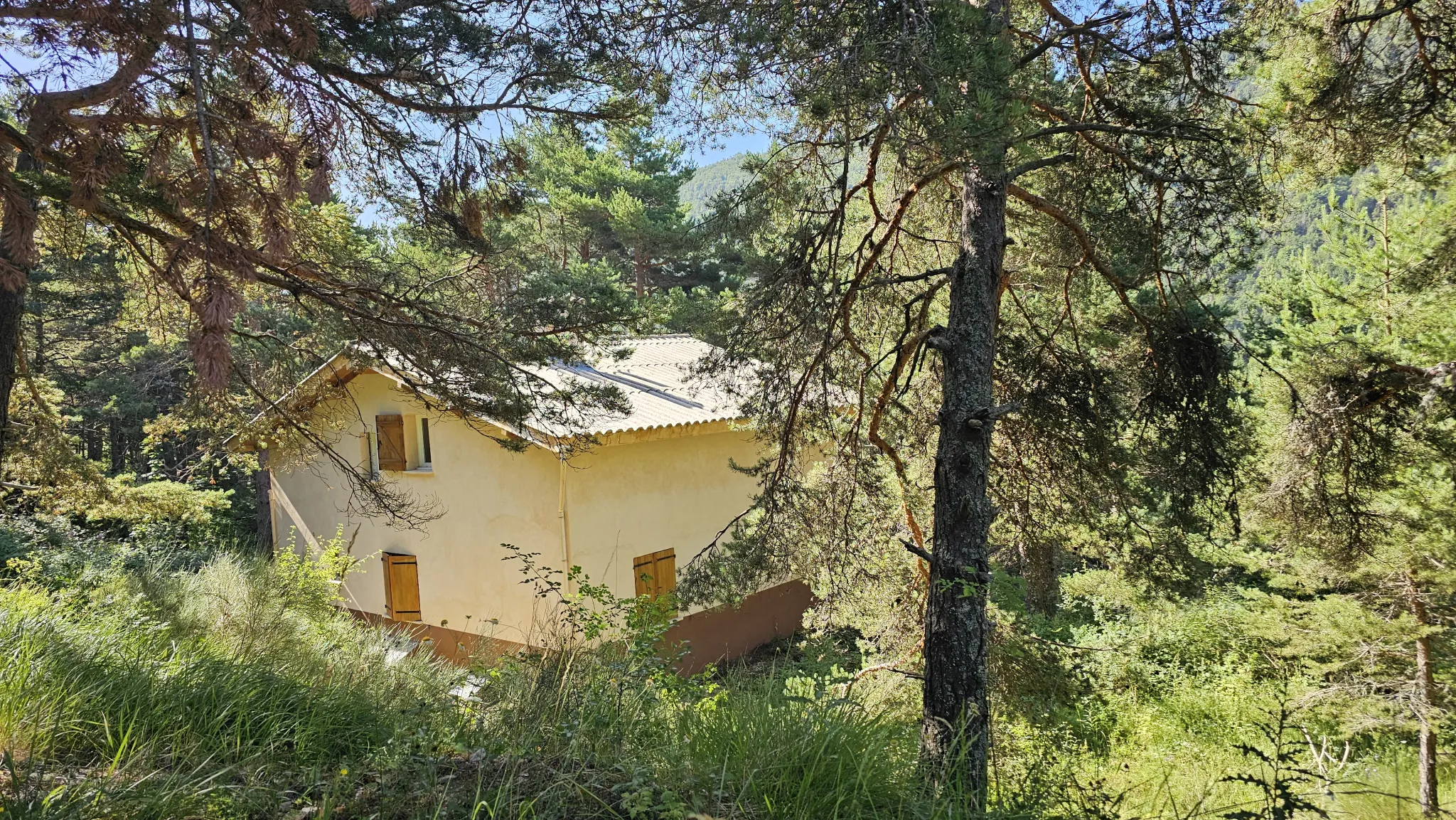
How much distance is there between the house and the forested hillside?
320 cm

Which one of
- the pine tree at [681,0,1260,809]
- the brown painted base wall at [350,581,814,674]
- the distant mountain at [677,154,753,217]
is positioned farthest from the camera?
the brown painted base wall at [350,581,814,674]

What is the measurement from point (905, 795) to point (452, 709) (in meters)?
2.17

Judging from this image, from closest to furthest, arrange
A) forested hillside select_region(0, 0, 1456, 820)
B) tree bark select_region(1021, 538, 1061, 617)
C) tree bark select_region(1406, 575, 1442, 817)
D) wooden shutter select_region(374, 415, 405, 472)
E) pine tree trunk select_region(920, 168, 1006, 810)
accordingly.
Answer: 1. forested hillside select_region(0, 0, 1456, 820)
2. pine tree trunk select_region(920, 168, 1006, 810)
3. tree bark select_region(1406, 575, 1442, 817)
4. wooden shutter select_region(374, 415, 405, 472)
5. tree bark select_region(1021, 538, 1061, 617)

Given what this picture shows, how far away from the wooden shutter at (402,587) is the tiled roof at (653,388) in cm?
382

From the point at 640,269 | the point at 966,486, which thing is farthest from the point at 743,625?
the point at 640,269

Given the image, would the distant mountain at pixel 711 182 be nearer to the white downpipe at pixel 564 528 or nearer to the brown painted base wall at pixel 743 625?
the white downpipe at pixel 564 528

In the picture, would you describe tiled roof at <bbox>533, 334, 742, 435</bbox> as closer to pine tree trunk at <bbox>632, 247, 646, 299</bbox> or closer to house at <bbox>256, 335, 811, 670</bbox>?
house at <bbox>256, 335, 811, 670</bbox>

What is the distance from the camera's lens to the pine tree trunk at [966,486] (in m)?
4.28

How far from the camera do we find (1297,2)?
5410 millimetres

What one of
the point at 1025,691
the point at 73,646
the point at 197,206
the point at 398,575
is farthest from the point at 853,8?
the point at 398,575

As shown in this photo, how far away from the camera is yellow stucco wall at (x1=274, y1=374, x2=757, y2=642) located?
1060 cm

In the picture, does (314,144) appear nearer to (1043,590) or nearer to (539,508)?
(539,508)

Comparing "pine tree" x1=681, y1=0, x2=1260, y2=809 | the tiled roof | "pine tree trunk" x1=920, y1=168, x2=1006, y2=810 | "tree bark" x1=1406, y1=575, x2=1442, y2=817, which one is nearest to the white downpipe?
the tiled roof

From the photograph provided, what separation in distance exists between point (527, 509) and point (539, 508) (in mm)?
238
